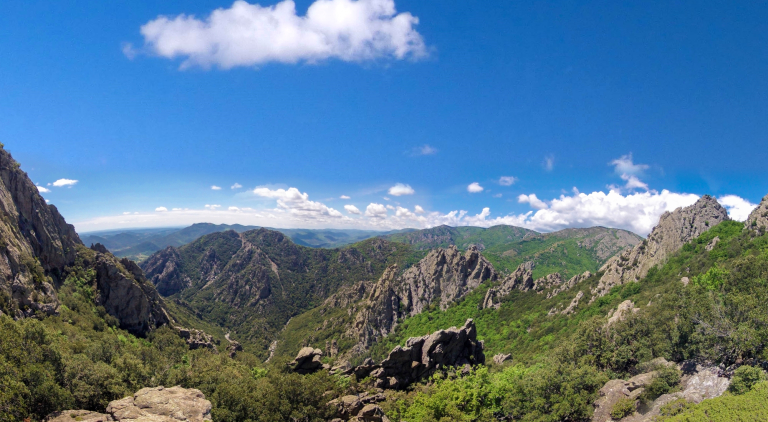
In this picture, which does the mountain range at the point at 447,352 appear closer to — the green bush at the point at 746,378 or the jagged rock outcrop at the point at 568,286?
the green bush at the point at 746,378

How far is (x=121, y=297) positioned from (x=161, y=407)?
96.2 meters

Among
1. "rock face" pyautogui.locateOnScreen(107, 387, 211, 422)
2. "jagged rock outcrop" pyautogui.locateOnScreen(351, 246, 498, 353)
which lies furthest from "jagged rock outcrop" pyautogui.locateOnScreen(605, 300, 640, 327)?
"jagged rock outcrop" pyautogui.locateOnScreen(351, 246, 498, 353)

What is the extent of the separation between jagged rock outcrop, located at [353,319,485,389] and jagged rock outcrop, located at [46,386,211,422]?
3197cm

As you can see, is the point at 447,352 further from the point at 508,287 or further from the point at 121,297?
the point at 121,297

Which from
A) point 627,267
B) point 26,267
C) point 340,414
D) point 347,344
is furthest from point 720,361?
point 347,344

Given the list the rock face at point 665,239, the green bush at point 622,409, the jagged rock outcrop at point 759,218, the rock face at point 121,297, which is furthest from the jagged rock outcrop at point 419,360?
the jagged rock outcrop at point 759,218

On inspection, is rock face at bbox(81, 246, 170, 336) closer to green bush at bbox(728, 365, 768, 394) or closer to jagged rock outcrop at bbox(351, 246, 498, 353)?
jagged rock outcrop at bbox(351, 246, 498, 353)

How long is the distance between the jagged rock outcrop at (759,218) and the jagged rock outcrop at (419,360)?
85.0 meters

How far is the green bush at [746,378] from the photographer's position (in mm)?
25805

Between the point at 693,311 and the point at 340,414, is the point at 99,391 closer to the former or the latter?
the point at 340,414

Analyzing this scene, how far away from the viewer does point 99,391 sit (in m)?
30.0

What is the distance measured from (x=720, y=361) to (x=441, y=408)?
3106 centimetres

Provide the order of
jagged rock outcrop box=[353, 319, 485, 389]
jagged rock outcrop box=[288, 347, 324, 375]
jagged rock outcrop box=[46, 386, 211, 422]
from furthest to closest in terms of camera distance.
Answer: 1. jagged rock outcrop box=[288, 347, 324, 375]
2. jagged rock outcrop box=[353, 319, 485, 389]
3. jagged rock outcrop box=[46, 386, 211, 422]

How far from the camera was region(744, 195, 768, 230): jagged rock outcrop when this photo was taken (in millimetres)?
76125
